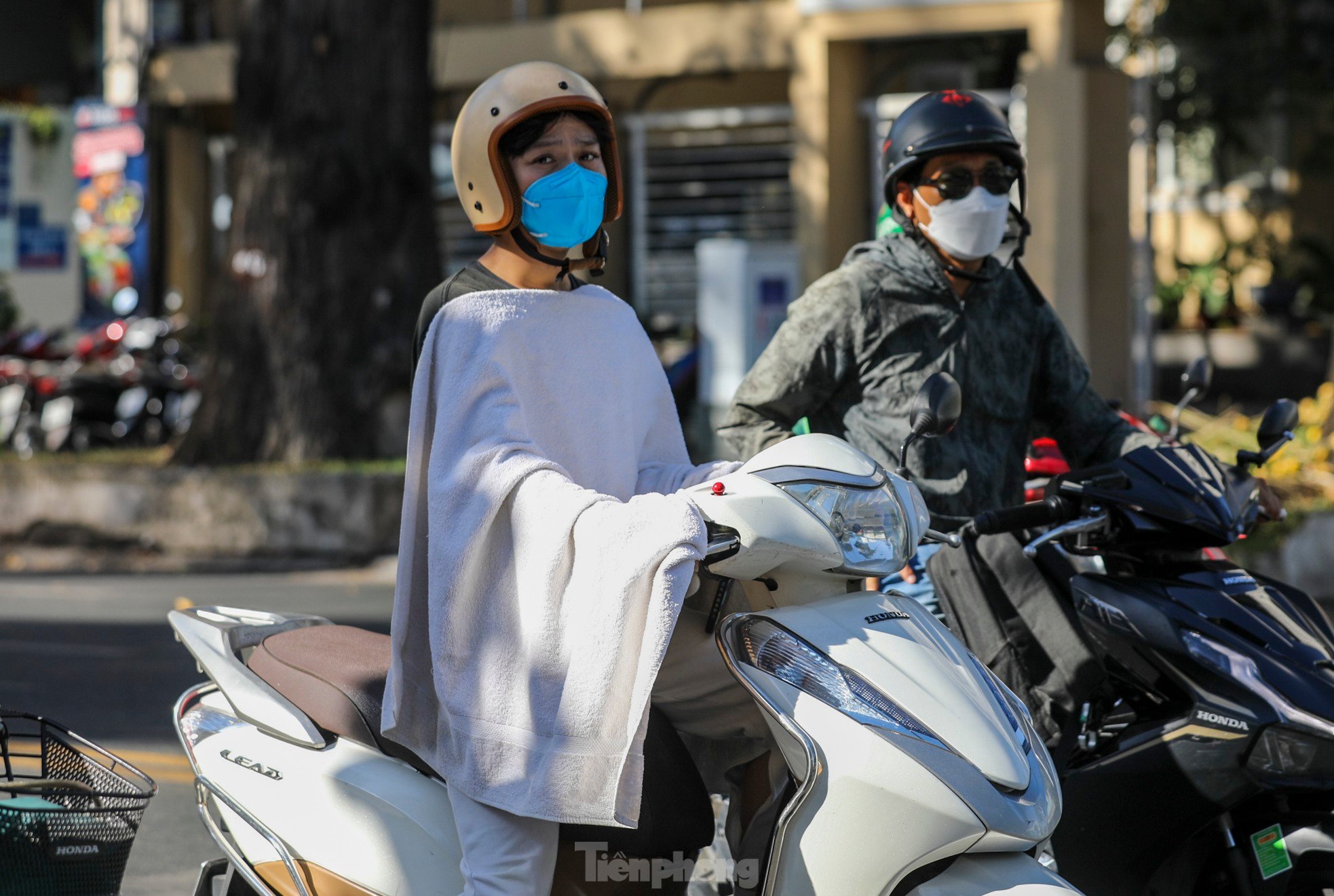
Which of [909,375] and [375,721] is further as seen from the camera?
[909,375]

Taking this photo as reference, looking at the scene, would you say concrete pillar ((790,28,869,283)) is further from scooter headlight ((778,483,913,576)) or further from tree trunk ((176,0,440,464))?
scooter headlight ((778,483,913,576))

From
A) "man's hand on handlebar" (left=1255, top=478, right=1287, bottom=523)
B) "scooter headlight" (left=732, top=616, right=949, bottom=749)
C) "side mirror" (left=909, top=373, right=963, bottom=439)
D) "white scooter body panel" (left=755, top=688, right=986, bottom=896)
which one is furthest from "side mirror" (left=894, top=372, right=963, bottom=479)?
"man's hand on handlebar" (left=1255, top=478, right=1287, bottom=523)

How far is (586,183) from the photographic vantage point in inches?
109

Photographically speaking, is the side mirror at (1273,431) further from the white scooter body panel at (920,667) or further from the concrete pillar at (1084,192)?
the concrete pillar at (1084,192)

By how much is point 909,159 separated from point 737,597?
128 cm

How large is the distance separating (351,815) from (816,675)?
896 mm

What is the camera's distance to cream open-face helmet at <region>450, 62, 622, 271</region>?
2713 mm

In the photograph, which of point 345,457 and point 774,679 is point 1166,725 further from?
point 345,457

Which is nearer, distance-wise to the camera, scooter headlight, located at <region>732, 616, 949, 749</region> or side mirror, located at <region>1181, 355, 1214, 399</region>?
scooter headlight, located at <region>732, 616, 949, 749</region>

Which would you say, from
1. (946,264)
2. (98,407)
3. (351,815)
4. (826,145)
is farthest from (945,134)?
(98,407)

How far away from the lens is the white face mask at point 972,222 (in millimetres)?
3590

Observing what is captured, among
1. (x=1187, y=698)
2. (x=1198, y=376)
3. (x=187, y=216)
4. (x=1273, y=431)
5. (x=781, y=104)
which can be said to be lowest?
(x=1187, y=698)

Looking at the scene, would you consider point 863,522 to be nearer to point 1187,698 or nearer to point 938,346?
point 1187,698

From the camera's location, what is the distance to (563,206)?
9.06 ft
